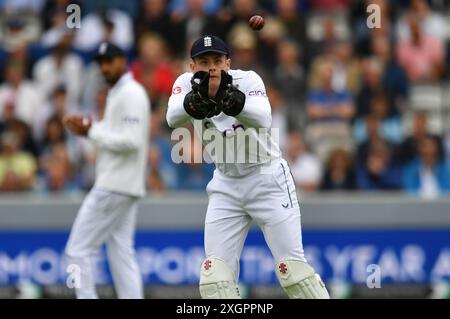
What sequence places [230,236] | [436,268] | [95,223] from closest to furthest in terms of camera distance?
1. [230,236]
2. [95,223]
3. [436,268]

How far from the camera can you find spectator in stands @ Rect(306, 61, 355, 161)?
13.7 m

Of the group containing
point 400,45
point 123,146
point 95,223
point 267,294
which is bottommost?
point 267,294

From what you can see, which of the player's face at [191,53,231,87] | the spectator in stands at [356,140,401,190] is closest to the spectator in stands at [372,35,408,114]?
the spectator in stands at [356,140,401,190]

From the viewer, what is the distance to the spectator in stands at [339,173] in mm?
12891

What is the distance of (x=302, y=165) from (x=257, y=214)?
18.0 feet

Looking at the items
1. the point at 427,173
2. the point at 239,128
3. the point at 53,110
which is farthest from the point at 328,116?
the point at 239,128

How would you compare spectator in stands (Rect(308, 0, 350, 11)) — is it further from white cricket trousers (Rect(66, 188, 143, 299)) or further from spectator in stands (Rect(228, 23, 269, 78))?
white cricket trousers (Rect(66, 188, 143, 299))

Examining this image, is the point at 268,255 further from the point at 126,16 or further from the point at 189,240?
the point at 126,16

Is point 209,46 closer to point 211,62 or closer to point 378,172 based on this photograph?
point 211,62

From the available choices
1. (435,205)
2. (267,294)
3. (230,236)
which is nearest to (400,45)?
(435,205)

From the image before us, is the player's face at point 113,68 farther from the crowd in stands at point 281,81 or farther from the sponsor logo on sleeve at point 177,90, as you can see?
the crowd in stands at point 281,81

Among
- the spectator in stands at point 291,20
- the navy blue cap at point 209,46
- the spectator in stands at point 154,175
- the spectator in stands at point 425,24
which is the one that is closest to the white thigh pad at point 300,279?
the navy blue cap at point 209,46

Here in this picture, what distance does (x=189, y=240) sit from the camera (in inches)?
469

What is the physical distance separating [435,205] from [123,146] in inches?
140
